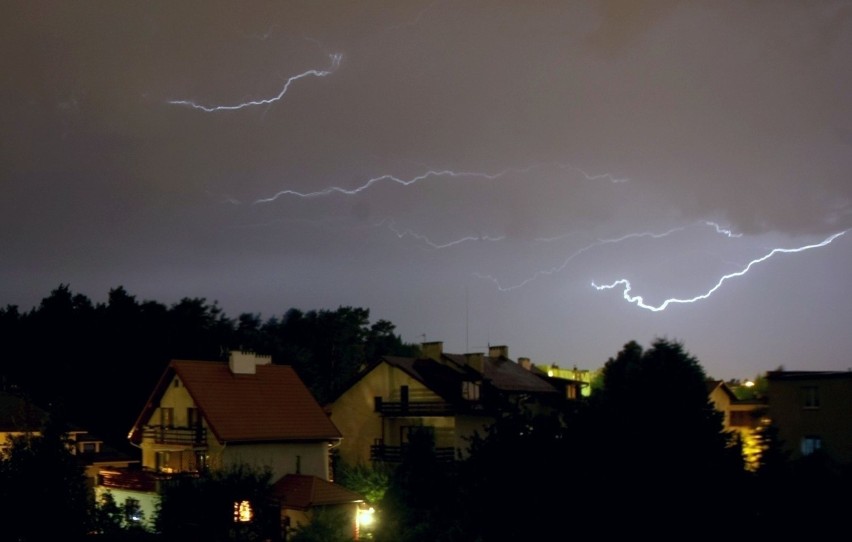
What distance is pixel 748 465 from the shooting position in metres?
18.1

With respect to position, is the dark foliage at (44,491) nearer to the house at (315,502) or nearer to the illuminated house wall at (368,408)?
the house at (315,502)

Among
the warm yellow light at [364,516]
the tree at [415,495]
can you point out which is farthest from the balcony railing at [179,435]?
the tree at [415,495]

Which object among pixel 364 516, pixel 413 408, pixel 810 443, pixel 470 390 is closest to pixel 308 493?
pixel 364 516

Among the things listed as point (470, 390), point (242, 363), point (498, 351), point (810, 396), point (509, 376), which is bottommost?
point (810, 396)

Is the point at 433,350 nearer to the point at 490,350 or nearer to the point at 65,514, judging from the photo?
the point at 490,350

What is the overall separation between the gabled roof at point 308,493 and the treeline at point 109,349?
1150cm

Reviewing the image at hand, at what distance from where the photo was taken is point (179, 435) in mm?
38625

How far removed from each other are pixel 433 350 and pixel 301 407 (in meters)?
11.5

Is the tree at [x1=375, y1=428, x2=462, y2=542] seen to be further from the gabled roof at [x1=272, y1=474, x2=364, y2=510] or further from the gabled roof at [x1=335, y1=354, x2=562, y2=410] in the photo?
the gabled roof at [x1=335, y1=354, x2=562, y2=410]

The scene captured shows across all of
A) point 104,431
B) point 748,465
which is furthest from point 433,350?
point 748,465

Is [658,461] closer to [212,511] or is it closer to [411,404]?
[212,511]

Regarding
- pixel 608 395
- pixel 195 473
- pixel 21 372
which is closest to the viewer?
pixel 608 395

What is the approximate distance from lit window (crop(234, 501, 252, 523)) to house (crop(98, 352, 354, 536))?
24.4ft

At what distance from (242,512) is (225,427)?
8897 mm
